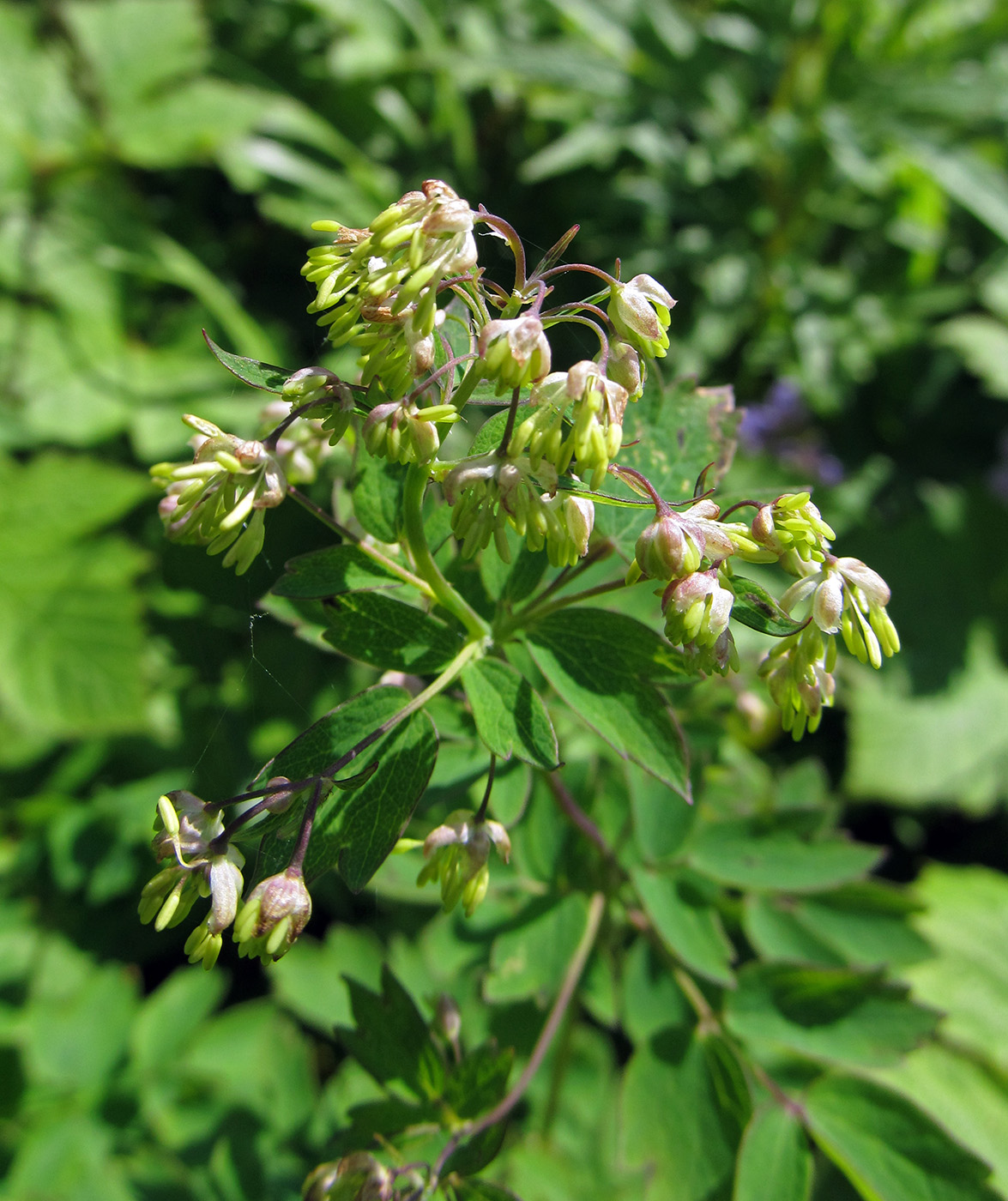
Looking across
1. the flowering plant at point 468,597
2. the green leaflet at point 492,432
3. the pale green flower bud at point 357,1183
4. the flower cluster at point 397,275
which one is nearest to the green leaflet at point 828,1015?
the flowering plant at point 468,597

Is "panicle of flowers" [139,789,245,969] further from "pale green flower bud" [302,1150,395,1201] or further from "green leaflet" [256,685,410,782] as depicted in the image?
"pale green flower bud" [302,1150,395,1201]

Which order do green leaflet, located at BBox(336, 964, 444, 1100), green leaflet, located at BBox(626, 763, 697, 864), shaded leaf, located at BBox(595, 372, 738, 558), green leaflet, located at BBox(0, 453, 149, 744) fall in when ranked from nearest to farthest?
shaded leaf, located at BBox(595, 372, 738, 558), green leaflet, located at BBox(336, 964, 444, 1100), green leaflet, located at BBox(626, 763, 697, 864), green leaflet, located at BBox(0, 453, 149, 744)

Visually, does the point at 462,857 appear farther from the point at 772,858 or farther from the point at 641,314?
the point at 772,858

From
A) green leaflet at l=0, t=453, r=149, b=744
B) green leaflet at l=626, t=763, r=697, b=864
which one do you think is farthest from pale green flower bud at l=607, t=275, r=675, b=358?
green leaflet at l=0, t=453, r=149, b=744

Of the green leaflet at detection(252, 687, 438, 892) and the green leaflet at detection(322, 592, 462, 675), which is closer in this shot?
the green leaflet at detection(252, 687, 438, 892)

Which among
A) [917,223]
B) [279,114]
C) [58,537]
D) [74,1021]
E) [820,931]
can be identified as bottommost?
[74,1021]

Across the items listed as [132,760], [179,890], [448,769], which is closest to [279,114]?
[132,760]

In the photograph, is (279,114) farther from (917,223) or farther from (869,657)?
(869,657)

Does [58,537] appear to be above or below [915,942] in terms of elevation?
below
